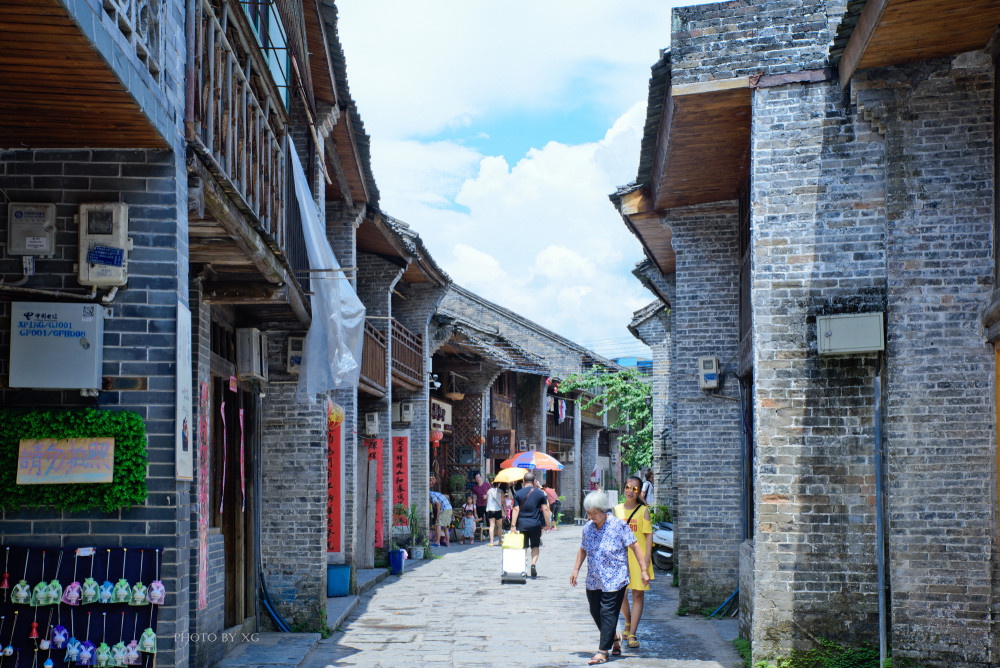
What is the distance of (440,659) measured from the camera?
961 cm

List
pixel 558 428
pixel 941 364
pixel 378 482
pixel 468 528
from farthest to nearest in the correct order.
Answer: pixel 558 428 < pixel 468 528 < pixel 378 482 < pixel 941 364

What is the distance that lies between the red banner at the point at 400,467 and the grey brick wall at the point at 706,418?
7740 millimetres

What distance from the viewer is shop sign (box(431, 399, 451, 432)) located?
23641mm

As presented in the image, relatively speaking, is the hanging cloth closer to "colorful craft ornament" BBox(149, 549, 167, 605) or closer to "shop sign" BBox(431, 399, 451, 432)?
"colorful craft ornament" BBox(149, 549, 167, 605)

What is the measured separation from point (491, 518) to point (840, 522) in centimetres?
1682

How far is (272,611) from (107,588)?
5.78 meters

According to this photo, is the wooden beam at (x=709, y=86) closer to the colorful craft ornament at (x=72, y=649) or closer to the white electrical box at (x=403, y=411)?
the colorful craft ornament at (x=72, y=649)

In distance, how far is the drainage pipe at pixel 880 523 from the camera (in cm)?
805

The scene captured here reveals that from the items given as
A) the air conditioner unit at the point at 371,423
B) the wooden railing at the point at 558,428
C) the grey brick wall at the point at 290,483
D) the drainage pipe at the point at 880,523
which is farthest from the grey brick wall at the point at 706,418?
the wooden railing at the point at 558,428

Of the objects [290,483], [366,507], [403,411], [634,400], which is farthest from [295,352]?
[634,400]

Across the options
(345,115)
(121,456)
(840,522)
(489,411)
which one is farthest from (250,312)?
(489,411)

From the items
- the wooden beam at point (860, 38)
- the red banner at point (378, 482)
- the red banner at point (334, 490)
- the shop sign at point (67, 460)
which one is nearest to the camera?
the shop sign at point (67, 460)

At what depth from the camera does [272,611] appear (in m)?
10.8

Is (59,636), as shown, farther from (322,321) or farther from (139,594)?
(322,321)
